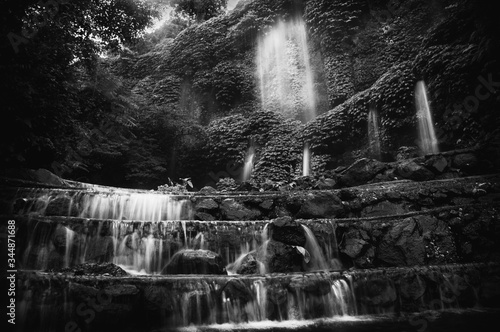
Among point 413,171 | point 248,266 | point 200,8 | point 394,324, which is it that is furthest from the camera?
point 200,8

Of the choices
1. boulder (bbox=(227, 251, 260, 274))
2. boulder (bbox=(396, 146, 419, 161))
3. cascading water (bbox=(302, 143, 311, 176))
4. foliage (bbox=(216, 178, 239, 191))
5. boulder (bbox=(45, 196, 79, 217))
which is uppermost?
cascading water (bbox=(302, 143, 311, 176))

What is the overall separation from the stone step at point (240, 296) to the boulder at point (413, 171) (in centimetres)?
372

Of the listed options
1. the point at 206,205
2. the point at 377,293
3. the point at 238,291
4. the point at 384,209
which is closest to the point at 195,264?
the point at 238,291

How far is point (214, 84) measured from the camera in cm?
1881

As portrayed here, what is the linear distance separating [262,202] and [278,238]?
5.41ft

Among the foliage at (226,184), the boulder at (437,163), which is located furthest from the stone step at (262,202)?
the foliage at (226,184)

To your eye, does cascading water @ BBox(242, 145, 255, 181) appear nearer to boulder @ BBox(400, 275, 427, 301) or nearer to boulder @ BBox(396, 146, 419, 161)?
boulder @ BBox(396, 146, 419, 161)

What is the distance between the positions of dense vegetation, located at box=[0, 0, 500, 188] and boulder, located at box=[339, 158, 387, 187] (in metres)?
2.75

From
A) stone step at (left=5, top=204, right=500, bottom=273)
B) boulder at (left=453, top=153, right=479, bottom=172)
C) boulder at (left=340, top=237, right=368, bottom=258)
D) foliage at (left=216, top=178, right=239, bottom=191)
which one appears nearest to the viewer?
stone step at (left=5, top=204, right=500, bottom=273)

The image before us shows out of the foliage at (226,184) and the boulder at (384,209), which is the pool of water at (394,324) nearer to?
the boulder at (384,209)

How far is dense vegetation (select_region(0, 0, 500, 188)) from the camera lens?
313 inches

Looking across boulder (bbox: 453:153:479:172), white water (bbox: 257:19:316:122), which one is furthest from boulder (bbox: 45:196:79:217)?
white water (bbox: 257:19:316:122)

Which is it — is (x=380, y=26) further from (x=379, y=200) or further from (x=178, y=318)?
(x=178, y=318)

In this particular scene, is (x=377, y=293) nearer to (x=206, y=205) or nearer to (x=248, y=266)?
(x=248, y=266)
